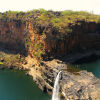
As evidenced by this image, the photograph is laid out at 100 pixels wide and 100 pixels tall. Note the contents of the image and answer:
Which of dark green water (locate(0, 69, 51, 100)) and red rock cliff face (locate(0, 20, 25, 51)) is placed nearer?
dark green water (locate(0, 69, 51, 100))

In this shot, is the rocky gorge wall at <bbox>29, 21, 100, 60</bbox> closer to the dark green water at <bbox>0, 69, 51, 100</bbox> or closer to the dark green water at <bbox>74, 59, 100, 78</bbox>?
the dark green water at <bbox>74, 59, 100, 78</bbox>

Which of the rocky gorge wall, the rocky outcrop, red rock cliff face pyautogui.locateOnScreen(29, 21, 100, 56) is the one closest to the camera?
the rocky outcrop

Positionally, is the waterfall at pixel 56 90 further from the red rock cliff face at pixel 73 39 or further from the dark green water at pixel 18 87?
the red rock cliff face at pixel 73 39

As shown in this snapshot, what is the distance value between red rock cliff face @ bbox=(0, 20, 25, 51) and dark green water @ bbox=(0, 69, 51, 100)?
14215 mm

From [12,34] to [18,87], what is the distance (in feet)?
87.7

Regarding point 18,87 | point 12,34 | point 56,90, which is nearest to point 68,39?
point 12,34

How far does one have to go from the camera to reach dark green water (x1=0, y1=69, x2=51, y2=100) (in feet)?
119

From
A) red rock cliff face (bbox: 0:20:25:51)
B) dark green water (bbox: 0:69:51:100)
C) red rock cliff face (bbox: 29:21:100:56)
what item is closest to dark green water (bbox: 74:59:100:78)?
red rock cliff face (bbox: 29:21:100:56)

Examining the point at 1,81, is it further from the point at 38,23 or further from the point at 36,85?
the point at 38,23

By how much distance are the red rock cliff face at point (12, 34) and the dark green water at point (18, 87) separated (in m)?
14.2

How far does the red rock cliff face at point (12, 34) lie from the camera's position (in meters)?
59.7

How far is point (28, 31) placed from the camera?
55281 mm

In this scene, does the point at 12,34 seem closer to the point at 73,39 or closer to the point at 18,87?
the point at 73,39

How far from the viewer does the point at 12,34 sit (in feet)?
204
